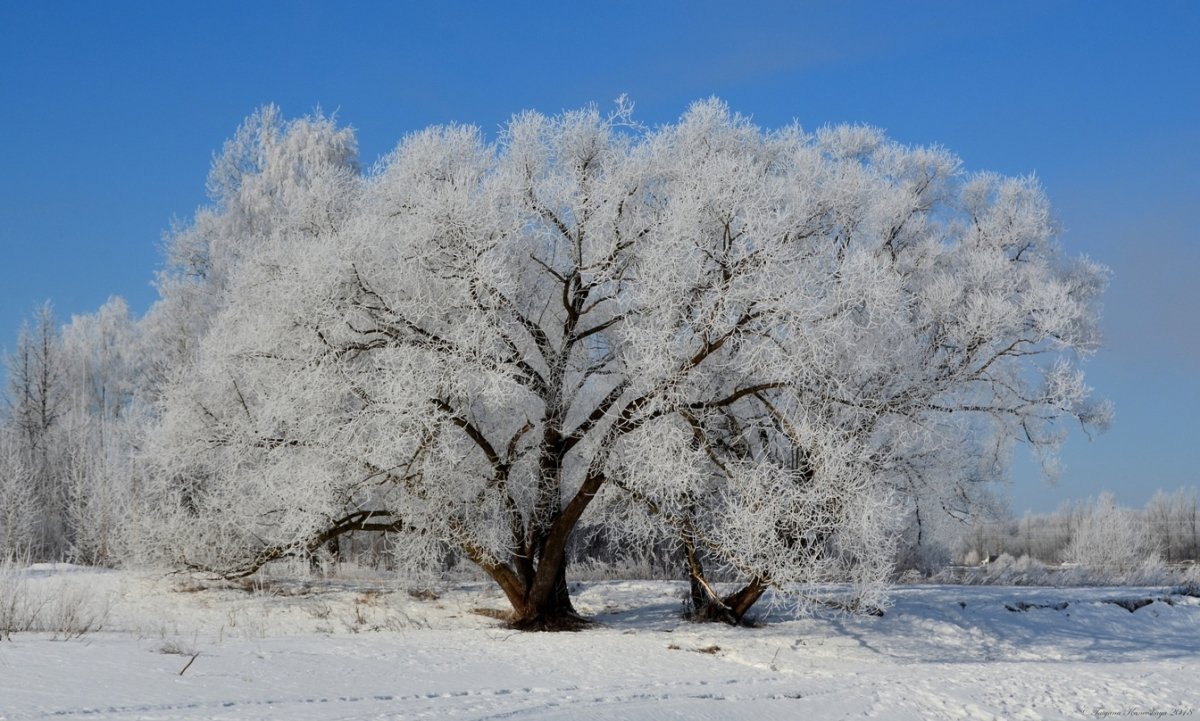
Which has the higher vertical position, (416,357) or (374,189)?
(374,189)

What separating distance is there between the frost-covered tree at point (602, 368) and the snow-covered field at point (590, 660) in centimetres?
107

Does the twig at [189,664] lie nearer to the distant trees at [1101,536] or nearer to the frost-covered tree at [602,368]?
the frost-covered tree at [602,368]

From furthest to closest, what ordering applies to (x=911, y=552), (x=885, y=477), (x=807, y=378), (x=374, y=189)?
(x=911, y=552) → (x=374, y=189) → (x=885, y=477) → (x=807, y=378)

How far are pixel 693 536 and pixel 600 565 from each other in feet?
26.1

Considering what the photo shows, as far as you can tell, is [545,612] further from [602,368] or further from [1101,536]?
[1101,536]

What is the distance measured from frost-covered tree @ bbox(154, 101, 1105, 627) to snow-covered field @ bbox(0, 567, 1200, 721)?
107 cm

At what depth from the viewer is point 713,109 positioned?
14914 millimetres

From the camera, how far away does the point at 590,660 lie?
995 cm

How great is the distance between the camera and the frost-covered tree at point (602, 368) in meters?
11.9

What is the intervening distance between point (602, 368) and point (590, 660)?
480cm

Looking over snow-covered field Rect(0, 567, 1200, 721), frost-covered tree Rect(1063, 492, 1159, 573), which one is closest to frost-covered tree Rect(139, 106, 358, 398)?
snow-covered field Rect(0, 567, 1200, 721)

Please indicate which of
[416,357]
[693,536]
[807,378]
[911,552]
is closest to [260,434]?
[416,357]

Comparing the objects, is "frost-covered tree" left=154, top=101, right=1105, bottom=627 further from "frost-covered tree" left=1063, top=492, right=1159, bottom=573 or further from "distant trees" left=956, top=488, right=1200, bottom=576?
"frost-covered tree" left=1063, top=492, right=1159, bottom=573

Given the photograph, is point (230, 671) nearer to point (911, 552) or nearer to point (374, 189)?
point (374, 189)
